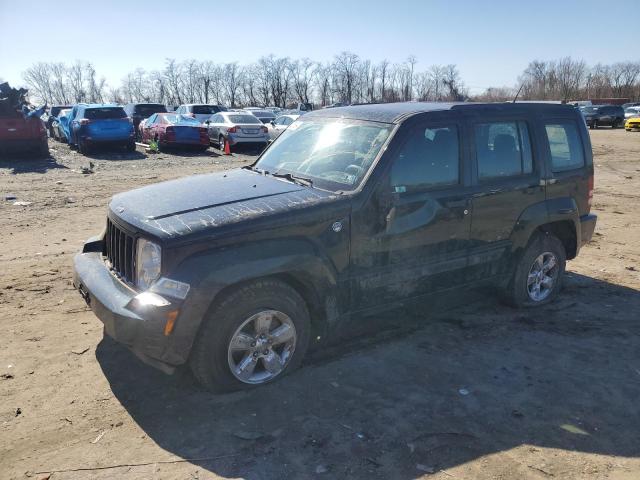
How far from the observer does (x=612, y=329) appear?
16.3ft

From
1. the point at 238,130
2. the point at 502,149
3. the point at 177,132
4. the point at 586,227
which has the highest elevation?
the point at 238,130

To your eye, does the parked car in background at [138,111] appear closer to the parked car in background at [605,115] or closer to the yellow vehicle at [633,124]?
the yellow vehicle at [633,124]

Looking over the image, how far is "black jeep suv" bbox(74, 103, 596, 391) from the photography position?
3.38 metres

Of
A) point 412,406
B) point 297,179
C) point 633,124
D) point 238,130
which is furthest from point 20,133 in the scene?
point 633,124

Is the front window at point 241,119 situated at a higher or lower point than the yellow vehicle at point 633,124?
lower

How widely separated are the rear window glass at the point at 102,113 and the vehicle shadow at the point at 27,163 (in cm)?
202

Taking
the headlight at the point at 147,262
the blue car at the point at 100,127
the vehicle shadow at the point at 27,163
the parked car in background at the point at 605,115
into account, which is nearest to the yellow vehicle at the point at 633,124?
the parked car in background at the point at 605,115

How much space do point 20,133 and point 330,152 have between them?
50.7ft

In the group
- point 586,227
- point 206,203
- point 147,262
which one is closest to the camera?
point 147,262

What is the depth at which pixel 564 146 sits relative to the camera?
212 inches

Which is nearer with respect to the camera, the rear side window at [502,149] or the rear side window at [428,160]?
the rear side window at [428,160]

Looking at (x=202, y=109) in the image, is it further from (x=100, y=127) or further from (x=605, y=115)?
(x=605, y=115)

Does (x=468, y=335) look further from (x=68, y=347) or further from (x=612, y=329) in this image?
(x=68, y=347)

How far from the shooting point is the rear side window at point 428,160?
4113 mm
